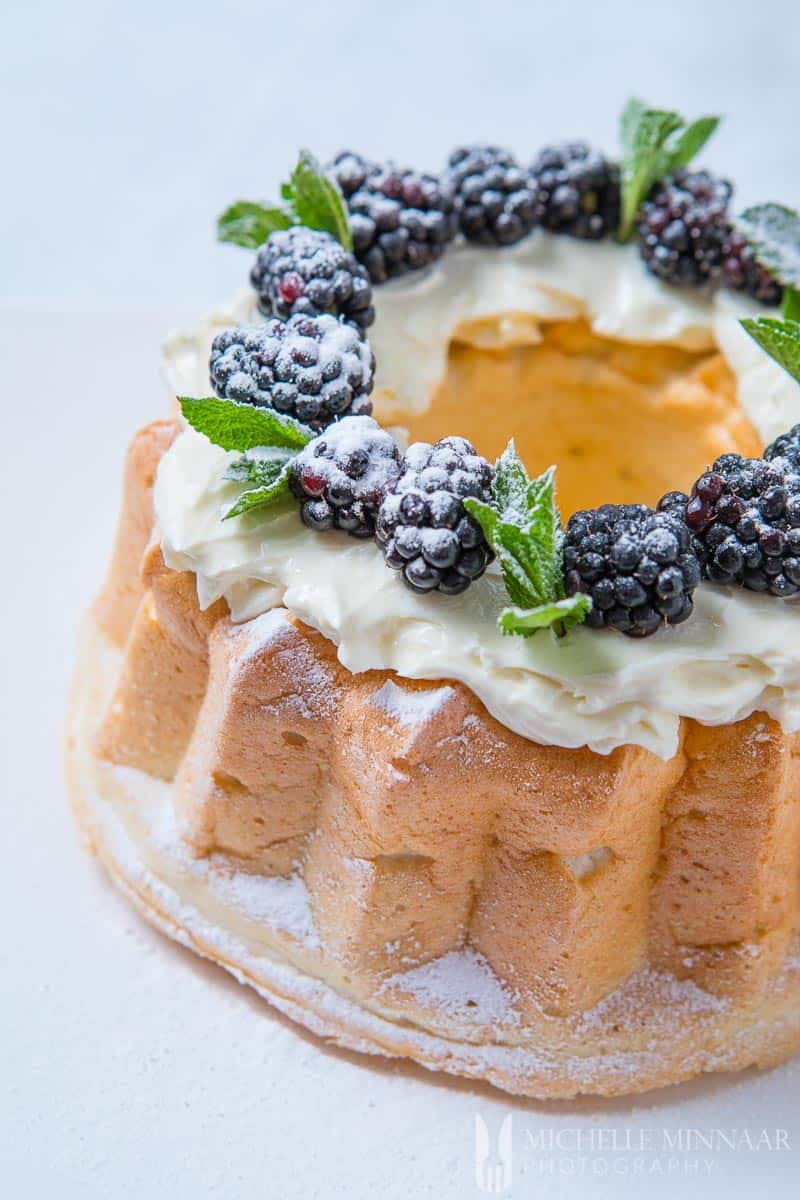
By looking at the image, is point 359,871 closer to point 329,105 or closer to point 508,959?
point 508,959

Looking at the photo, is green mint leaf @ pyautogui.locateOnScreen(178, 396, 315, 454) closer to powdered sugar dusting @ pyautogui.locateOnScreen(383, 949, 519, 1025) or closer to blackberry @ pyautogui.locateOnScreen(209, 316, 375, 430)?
blackberry @ pyautogui.locateOnScreen(209, 316, 375, 430)

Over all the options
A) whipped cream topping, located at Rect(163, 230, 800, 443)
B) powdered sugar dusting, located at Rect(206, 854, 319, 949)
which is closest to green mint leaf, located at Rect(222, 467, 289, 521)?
whipped cream topping, located at Rect(163, 230, 800, 443)

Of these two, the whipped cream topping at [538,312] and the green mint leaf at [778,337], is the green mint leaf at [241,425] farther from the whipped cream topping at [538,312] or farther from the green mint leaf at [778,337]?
the green mint leaf at [778,337]

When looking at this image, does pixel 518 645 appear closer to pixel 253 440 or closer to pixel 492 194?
pixel 253 440

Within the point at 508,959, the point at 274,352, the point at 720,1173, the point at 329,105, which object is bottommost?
the point at 720,1173

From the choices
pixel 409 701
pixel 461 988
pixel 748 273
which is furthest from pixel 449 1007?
pixel 748 273

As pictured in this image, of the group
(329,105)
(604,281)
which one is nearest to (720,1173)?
(604,281)
